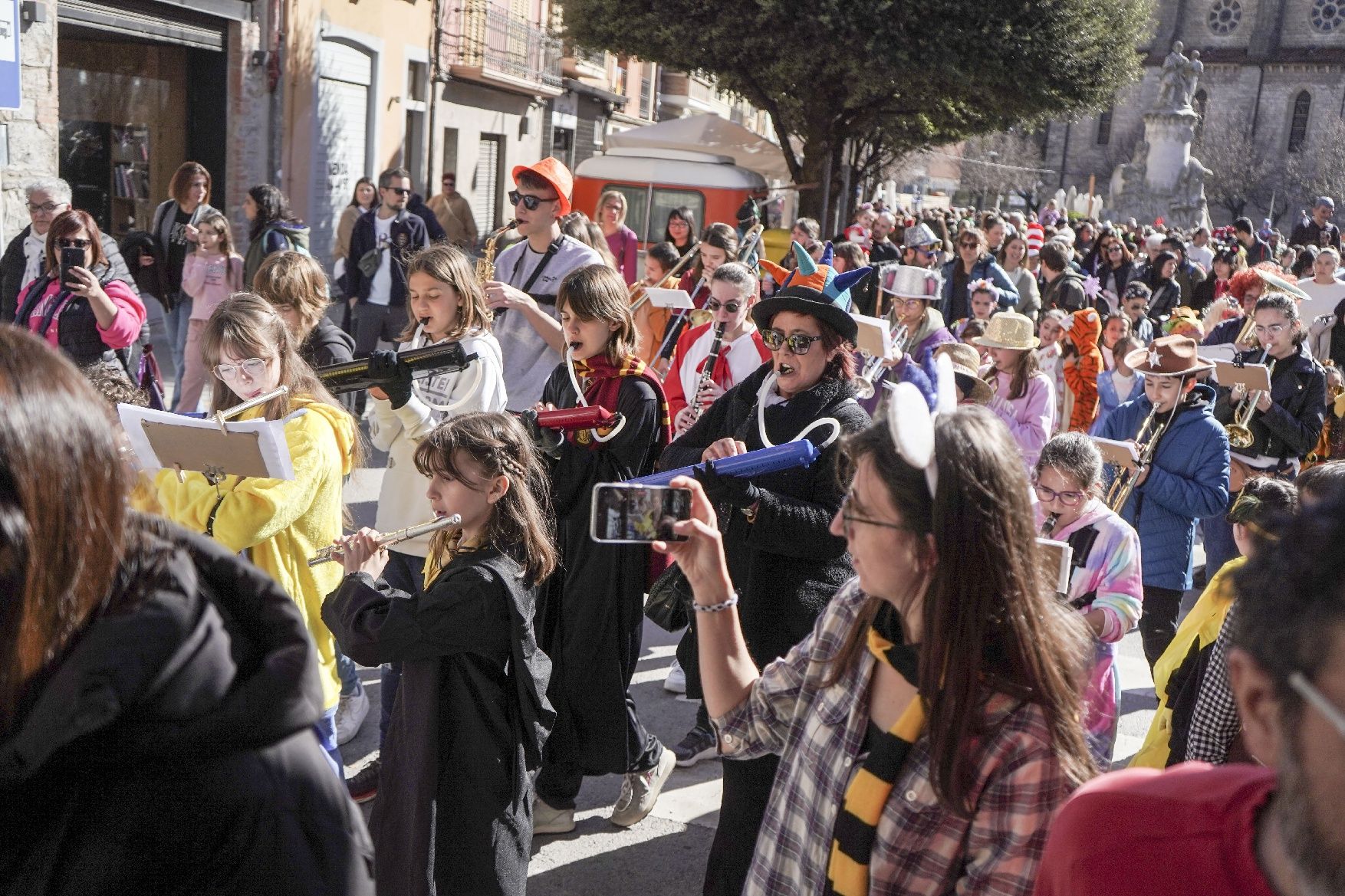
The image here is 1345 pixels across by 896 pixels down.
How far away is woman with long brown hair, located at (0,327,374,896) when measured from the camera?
132 cm

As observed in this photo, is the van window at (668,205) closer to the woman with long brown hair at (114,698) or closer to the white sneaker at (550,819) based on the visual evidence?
the white sneaker at (550,819)

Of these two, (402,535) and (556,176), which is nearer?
(402,535)

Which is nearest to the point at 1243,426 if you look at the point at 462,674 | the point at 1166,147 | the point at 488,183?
the point at 462,674

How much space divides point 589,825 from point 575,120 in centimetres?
2982

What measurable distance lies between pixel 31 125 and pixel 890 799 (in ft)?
32.2

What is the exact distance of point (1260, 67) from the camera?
212ft

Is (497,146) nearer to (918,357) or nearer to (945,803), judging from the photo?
(918,357)

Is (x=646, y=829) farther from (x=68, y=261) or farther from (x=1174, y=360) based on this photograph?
(x=68, y=261)

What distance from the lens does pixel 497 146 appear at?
2694cm

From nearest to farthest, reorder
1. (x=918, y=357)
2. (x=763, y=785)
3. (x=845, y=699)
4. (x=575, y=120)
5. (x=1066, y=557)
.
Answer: (x=845, y=699), (x=1066, y=557), (x=763, y=785), (x=918, y=357), (x=575, y=120)

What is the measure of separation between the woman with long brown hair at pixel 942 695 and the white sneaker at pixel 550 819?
2034 millimetres

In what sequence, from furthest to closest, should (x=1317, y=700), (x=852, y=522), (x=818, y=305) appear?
(x=818, y=305)
(x=852, y=522)
(x=1317, y=700)

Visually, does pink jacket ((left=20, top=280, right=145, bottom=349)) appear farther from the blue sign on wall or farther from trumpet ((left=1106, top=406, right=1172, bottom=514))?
trumpet ((left=1106, top=406, right=1172, bottom=514))

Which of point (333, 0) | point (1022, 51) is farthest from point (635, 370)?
point (1022, 51)
